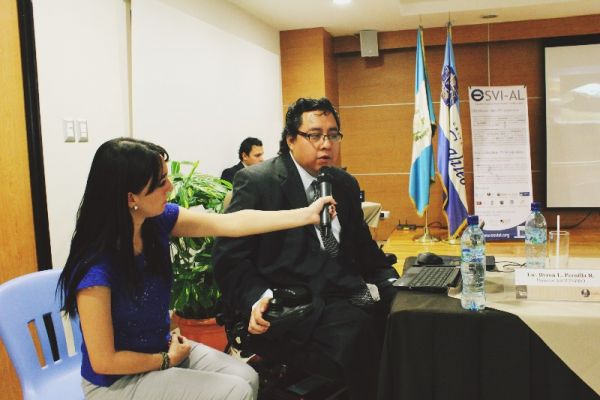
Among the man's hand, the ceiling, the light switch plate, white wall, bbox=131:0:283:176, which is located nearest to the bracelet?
the man's hand

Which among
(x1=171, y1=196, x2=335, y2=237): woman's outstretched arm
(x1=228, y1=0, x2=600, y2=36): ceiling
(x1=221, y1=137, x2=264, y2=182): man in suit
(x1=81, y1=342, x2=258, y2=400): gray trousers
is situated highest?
(x1=228, y1=0, x2=600, y2=36): ceiling

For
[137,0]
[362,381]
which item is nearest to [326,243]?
[362,381]

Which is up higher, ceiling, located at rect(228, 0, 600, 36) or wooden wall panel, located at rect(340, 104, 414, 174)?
ceiling, located at rect(228, 0, 600, 36)

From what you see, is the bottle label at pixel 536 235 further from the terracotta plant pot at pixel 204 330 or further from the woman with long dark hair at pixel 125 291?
the terracotta plant pot at pixel 204 330

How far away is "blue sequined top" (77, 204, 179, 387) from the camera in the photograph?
1427 mm

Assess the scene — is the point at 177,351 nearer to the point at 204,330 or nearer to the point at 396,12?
the point at 204,330

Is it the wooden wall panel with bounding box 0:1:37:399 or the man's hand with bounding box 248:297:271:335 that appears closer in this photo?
the man's hand with bounding box 248:297:271:335

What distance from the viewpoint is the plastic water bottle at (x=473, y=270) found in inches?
62.6

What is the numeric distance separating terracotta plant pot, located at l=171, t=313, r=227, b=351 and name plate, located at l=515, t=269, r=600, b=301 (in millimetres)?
1846

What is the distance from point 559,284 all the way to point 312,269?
2.74ft

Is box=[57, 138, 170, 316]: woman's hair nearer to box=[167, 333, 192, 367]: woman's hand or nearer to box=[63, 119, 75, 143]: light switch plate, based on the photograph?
box=[167, 333, 192, 367]: woman's hand

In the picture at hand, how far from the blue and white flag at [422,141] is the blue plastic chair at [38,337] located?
3.97m

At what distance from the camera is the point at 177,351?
1587mm

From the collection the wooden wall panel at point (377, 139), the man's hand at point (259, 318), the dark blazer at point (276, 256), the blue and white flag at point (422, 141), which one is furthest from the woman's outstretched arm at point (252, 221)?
the wooden wall panel at point (377, 139)
